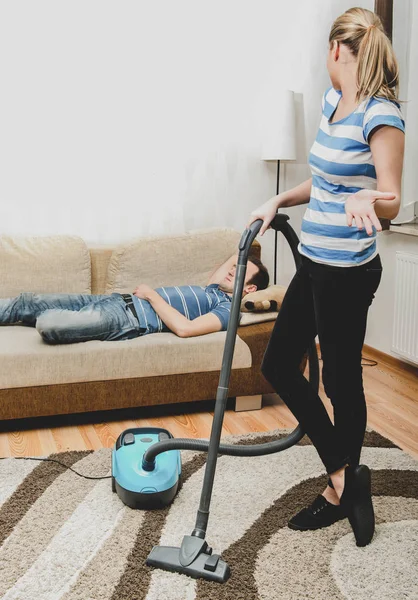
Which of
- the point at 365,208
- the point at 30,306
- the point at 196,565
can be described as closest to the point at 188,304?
the point at 30,306

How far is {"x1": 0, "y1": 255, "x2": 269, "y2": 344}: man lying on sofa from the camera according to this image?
2.96 metres

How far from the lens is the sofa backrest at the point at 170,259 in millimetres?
3455

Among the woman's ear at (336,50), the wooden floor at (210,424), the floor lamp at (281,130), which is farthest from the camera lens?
the floor lamp at (281,130)

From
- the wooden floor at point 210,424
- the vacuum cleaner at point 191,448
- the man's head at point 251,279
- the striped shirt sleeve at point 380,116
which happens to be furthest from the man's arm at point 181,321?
the striped shirt sleeve at point 380,116

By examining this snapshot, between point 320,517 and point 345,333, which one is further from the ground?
point 345,333

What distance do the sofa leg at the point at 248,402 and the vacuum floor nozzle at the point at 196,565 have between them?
1.28 metres

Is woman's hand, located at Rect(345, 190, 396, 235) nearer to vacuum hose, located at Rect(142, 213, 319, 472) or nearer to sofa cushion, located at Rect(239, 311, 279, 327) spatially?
vacuum hose, located at Rect(142, 213, 319, 472)

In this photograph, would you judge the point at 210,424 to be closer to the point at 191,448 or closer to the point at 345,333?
the point at 191,448

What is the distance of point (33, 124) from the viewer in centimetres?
355

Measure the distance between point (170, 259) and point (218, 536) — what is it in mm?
1635

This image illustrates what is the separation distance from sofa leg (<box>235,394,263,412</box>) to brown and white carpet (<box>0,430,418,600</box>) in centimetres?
56

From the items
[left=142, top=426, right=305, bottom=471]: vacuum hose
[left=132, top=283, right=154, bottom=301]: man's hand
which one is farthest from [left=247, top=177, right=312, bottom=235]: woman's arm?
[left=132, top=283, right=154, bottom=301]: man's hand

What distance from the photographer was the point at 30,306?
10.4 feet

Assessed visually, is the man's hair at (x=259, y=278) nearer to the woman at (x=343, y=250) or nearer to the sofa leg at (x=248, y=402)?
the sofa leg at (x=248, y=402)
